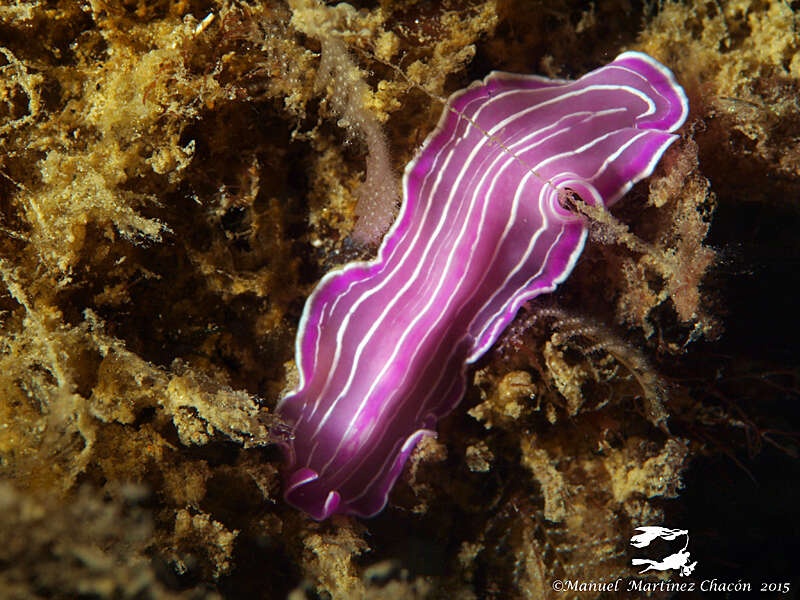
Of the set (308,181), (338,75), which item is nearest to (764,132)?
(338,75)

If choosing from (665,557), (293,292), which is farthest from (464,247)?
(665,557)

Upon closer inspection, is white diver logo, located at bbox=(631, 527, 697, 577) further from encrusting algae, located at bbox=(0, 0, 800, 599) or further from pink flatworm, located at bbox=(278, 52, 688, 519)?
pink flatworm, located at bbox=(278, 52, 688, 519)

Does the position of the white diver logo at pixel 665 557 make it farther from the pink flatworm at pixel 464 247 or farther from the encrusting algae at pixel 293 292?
the pink flatworm at pixel 464 247

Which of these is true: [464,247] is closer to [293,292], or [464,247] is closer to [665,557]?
[293,292]

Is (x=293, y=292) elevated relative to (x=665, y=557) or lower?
elevated

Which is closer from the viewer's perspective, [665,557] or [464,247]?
[464,247]

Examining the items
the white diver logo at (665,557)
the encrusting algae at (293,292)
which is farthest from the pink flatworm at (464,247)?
the white diver logo at (665,557)

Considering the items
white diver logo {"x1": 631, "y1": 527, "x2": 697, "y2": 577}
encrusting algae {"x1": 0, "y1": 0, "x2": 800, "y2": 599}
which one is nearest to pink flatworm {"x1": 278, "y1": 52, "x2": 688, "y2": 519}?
encrusting algae {"x1": 0, "y1": 0, "x2": 800, "y2": 599}
